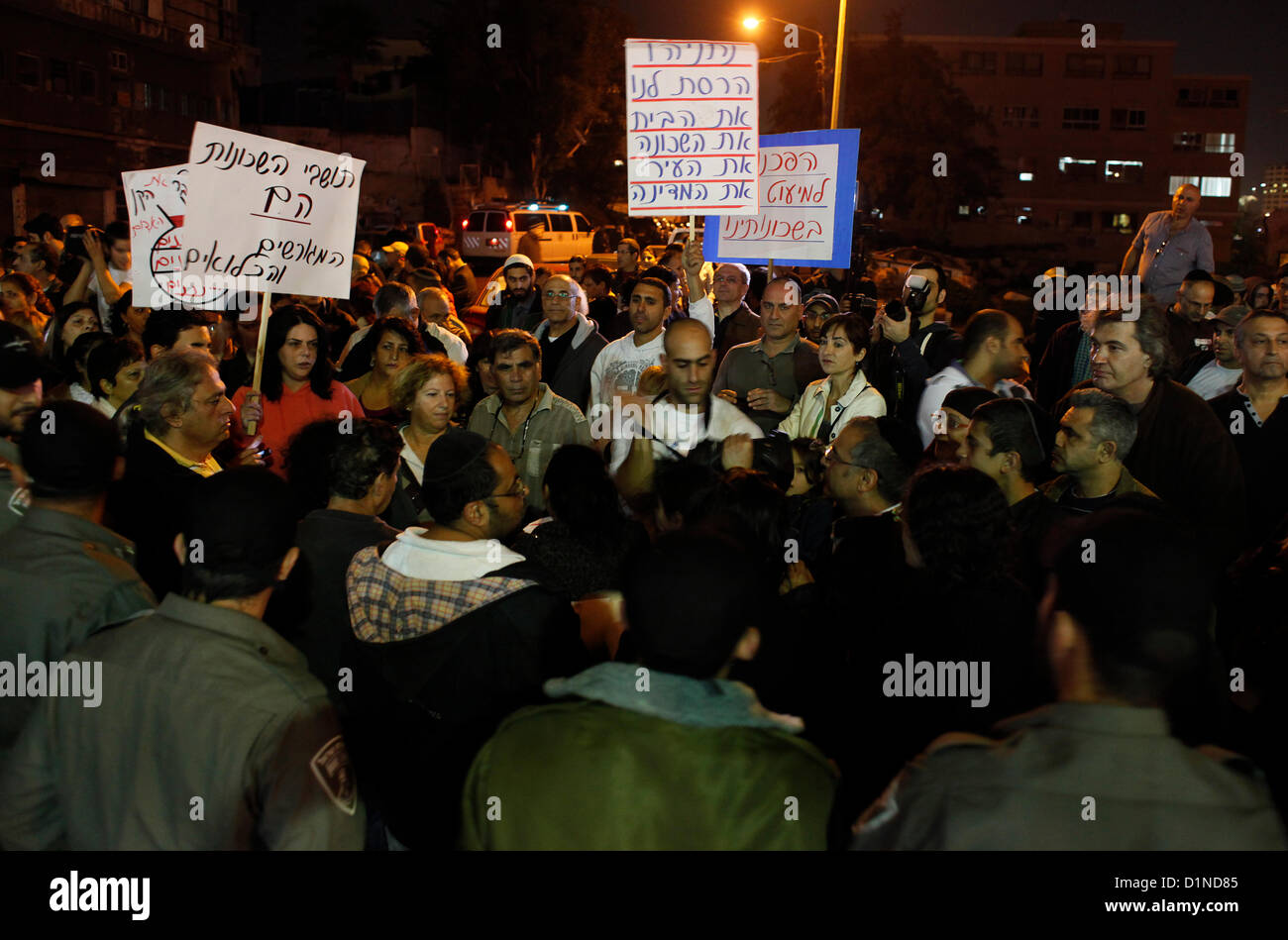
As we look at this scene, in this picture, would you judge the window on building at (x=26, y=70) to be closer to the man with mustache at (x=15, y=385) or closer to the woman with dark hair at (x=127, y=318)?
the woman with dark hair at (x=127, y=318)

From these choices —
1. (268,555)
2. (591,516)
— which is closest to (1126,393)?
(591,516)

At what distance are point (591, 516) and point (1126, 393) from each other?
2.96m

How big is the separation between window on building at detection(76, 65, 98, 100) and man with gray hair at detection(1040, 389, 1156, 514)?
126 ft

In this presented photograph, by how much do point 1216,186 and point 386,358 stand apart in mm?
87095

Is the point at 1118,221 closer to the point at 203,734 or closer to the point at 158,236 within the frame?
the point at 158,236

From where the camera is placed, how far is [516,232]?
32.2 m

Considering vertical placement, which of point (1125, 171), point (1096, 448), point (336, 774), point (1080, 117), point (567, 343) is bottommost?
point (336, 774)

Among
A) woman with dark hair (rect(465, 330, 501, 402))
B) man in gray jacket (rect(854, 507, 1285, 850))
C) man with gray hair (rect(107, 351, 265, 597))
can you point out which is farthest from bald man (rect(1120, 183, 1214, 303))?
man in gray jacket (rect(854, 507, 1285, 850))

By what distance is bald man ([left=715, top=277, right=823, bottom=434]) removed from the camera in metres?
7.07

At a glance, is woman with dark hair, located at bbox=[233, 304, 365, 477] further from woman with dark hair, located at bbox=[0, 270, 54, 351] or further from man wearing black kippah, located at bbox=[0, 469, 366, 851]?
man wearing black kippah, located at bbox=[0, 469, 366, 851]

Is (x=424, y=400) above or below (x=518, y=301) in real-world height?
below

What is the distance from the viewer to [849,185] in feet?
25.2

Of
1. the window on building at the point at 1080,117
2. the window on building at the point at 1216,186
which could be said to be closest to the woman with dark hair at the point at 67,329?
the window on building at the point at 1080,117

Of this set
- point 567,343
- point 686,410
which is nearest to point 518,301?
point 567,343
